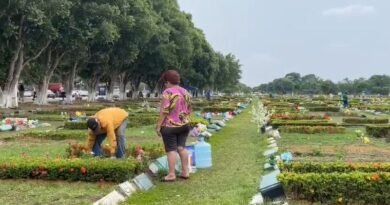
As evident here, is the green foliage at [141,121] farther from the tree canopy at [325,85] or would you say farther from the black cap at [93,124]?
the tree canopy at [325,85]

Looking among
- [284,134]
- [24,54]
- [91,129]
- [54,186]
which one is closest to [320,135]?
[284,134]

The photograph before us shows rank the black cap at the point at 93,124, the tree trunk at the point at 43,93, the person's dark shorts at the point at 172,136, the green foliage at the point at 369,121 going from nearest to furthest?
the person's dark shorts at the point at 172,136 < the black cap at the point at 93,124 < the green foliage at the point at 369,121 < the tree trunk at the point at 43,93

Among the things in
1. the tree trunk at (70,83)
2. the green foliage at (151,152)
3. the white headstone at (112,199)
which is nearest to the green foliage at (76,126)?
the green foliage at (151,152)

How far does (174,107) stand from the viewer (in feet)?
36.2

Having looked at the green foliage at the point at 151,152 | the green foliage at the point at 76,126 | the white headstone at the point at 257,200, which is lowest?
the white headstone at the point at 257,200

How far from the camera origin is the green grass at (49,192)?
8.86 meters

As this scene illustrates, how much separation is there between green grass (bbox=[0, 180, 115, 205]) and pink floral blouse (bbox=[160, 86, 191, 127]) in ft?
5.48

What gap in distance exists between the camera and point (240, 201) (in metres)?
8.95

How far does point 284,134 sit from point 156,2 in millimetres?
39993

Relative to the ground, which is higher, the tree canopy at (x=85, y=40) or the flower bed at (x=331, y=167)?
the tree canopy at (x=85, y=40)

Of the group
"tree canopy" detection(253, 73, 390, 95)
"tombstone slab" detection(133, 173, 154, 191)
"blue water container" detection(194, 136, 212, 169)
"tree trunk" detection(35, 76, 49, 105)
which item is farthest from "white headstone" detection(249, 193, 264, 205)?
"tree canopy" detection(253, 73, 390, 95)

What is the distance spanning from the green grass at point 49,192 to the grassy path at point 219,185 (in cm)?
66

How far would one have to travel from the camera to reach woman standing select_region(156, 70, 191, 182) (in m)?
11.0

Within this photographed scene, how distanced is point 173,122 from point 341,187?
143 inches
